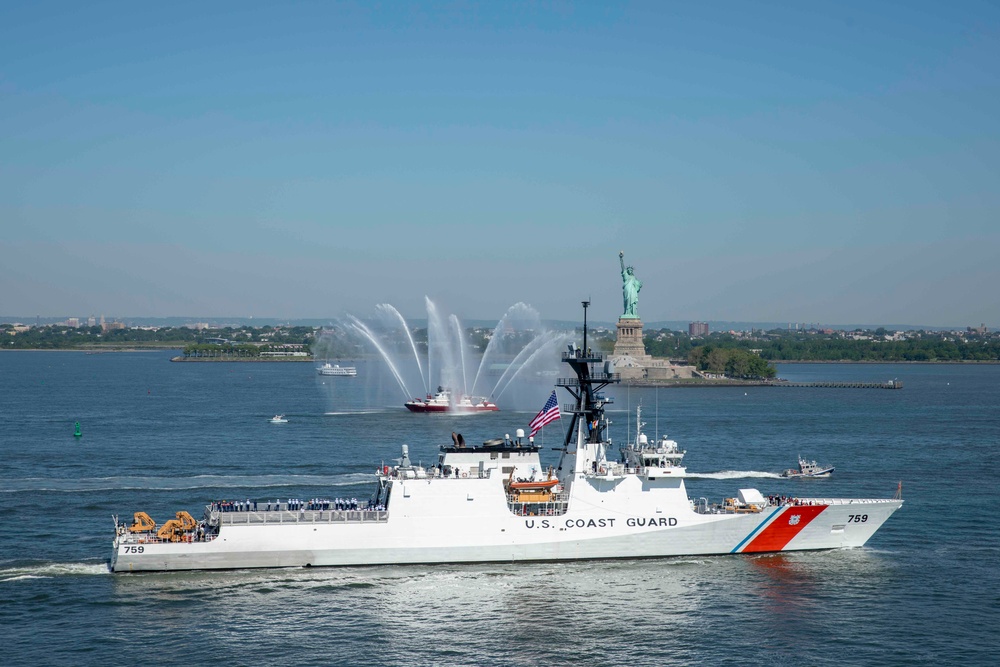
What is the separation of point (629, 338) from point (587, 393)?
116 metres

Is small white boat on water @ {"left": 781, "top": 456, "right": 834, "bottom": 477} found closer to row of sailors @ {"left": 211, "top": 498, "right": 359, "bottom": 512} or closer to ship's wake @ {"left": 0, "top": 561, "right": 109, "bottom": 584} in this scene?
row of sailors @ {"left": 211, "top": 498, "right": 359, "bottom": 512}

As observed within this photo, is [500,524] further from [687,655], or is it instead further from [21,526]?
[21,526]

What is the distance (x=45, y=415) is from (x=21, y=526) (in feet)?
158

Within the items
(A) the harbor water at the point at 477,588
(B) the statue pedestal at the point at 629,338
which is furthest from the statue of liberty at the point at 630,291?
(A) the harbor water at the point at 477,588

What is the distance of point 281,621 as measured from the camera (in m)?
29.6

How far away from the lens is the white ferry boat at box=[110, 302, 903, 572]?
34.1m

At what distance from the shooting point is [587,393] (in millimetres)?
38781

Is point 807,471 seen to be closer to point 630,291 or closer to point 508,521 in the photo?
point 508,521

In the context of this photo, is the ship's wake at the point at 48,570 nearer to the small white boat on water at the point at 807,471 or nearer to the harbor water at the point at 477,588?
the harbor water at the point at 477,588

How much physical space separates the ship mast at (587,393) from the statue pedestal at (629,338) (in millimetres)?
113177

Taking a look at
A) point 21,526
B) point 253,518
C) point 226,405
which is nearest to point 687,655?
point 253,518

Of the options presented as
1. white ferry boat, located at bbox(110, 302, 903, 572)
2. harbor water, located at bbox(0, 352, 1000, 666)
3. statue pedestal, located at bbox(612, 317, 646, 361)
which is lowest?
harbor water, located at bbox(0, 352, 1000, 666)

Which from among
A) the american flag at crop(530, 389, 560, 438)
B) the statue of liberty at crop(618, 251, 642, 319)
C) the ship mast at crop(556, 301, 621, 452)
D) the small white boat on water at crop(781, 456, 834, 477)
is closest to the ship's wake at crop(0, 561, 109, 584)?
the american flag at crop(530, 389, 560, 438)

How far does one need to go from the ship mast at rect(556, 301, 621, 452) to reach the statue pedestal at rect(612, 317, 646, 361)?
113177mm
